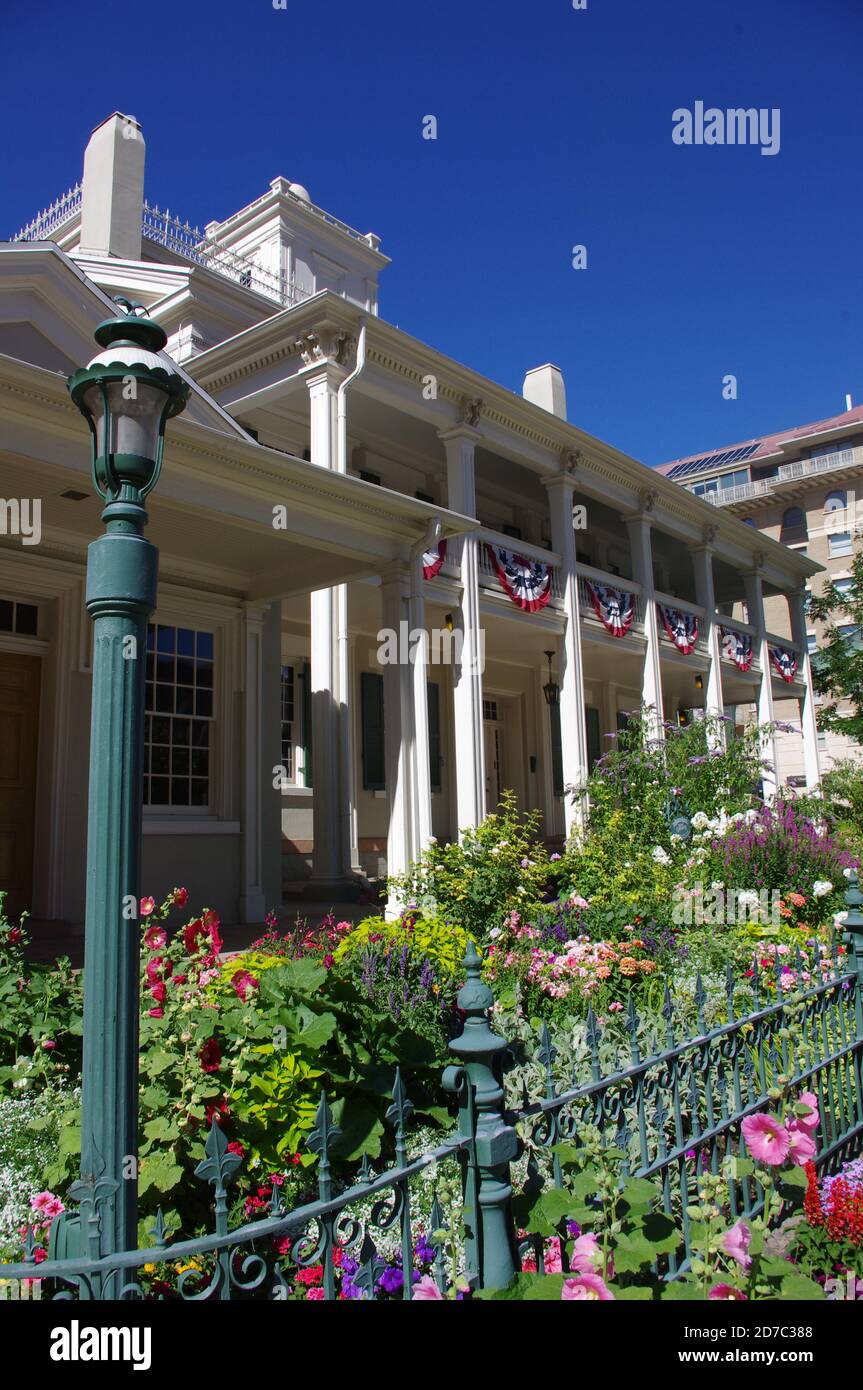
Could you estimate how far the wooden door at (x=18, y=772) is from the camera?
864cm

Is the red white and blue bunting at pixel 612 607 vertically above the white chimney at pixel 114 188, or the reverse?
the white chimney at pixel 114 188

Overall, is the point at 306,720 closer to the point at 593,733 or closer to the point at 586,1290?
the point at 593,733

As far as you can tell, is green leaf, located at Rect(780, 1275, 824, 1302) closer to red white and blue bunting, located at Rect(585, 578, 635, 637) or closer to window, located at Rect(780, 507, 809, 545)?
red white and blue bunting, located at Rect(585, 578, 635, 637)

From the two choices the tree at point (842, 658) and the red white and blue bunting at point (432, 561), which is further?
the tree at point (842, 658)

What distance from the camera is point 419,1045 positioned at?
3.96 metres

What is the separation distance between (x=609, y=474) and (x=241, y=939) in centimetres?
1150

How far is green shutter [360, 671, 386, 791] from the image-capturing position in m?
15.4

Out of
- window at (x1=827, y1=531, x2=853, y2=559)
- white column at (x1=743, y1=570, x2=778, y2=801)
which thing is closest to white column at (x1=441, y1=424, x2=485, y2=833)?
white column at (x1=743, y1=570, x2=778, y2=801)

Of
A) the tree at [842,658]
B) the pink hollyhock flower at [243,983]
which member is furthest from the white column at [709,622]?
the pink hollyhock flower at [243,983]

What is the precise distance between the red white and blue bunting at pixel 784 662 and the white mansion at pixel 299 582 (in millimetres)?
2526

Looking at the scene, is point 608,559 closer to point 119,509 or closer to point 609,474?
point 609,474

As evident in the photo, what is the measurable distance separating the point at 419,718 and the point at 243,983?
22.4ft

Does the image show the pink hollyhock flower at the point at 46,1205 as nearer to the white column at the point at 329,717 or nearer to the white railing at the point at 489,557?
the white column at the point at 329,717
